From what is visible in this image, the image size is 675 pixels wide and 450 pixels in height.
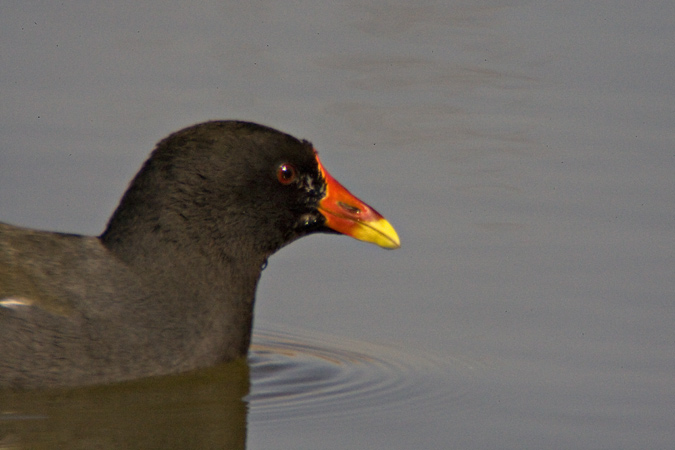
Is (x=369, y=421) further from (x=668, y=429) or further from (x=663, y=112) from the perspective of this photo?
(x=663, y=112)

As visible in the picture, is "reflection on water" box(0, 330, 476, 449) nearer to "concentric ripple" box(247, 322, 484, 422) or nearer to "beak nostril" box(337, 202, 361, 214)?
"concentric ripple" box(247, 322, 484, 422)

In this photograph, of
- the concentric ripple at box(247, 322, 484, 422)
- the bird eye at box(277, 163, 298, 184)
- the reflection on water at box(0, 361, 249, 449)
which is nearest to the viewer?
the reflection on water at box(0, 361, 249, 449)

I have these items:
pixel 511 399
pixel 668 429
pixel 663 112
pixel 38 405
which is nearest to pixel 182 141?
pixel 38 405

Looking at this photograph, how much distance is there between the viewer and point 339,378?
748cm

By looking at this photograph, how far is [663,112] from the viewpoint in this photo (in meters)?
10.3

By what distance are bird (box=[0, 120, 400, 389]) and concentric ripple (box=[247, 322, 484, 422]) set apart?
0.30 meters

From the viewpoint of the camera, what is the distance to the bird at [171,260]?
6891mm

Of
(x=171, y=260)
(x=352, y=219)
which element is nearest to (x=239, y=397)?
(x=171, y=260)

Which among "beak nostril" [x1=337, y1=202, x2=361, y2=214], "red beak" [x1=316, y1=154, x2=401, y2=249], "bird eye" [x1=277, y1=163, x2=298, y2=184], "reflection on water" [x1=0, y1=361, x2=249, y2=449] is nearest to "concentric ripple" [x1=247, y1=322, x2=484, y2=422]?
"reflection on water" [x1=0, y1=361, x2=249, y2=449]

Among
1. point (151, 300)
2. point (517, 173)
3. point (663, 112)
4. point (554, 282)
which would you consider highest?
point (663, 112)

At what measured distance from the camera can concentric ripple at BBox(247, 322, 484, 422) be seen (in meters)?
7.06

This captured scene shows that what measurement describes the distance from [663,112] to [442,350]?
3396mm

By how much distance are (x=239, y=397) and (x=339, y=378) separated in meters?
0.56

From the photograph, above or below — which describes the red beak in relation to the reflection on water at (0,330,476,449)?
above
